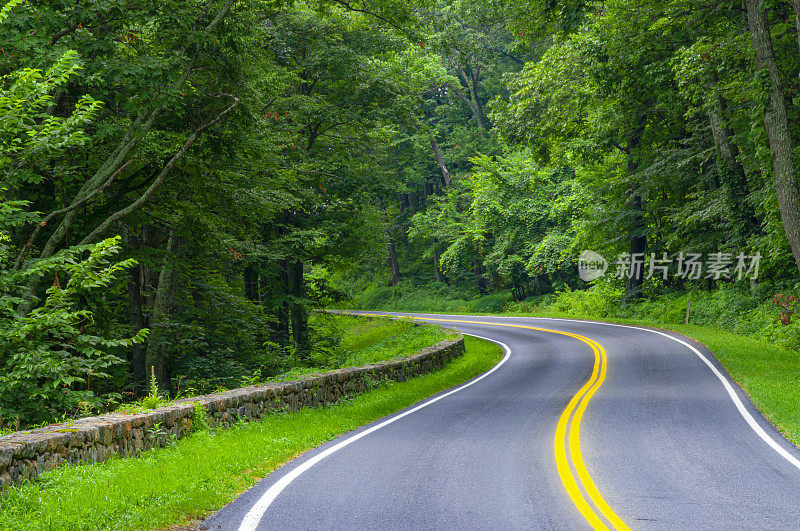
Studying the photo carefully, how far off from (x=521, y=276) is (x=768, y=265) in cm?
2062

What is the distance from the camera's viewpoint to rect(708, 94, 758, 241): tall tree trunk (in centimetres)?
2356

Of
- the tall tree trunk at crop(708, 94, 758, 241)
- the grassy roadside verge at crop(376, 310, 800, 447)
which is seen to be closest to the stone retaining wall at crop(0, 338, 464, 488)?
the grassy roadside verge at crop(376, 310, 800, 447)

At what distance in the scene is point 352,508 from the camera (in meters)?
5.71

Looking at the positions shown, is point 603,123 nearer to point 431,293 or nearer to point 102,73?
point 102,73

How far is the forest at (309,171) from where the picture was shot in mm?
9117

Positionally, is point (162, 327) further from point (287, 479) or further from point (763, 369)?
point (763, 369)

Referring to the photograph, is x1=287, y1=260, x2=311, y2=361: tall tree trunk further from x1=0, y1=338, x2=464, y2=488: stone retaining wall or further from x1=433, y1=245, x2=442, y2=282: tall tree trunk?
x1=433, y1=245, x2=442, y2=282: tall tree trunk

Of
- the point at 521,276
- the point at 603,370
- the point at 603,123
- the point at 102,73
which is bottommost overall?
the point at 603,370

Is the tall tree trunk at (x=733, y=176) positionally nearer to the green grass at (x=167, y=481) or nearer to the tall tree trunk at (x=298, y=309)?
the tall tree trunk at (x=298, y=309)

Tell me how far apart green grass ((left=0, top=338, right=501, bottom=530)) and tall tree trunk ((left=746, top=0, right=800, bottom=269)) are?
39.5ft

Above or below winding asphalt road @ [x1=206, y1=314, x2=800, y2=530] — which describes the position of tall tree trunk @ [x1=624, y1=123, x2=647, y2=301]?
above

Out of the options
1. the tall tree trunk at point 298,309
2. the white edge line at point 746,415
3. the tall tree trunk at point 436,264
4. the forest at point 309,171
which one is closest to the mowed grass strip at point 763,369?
the white edge line at point 746,415

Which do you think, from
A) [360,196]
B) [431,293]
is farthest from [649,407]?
[431,293]

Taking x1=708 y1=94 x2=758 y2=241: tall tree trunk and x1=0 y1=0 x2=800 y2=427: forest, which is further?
x1=708 y1=94 x2=758 y2=241: tall tree trunk
